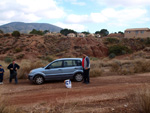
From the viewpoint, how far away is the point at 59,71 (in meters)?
10.5

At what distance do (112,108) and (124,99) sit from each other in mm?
1232

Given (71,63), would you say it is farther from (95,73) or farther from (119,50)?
(119,50)

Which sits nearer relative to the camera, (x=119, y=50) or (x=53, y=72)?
(x=53, y=72)

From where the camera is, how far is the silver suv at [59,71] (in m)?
10.3

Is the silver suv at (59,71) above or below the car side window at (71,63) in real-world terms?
below

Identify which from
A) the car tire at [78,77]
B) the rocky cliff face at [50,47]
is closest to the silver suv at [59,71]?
the car tire at [78,77]

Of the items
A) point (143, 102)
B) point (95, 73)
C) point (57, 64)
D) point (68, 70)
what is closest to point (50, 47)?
point (95, 73)

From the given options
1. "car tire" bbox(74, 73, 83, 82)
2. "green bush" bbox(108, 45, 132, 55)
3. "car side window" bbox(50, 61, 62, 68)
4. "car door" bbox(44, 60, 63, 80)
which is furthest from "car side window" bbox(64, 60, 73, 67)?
"green bush" bbox(108, 45, 132, 55)

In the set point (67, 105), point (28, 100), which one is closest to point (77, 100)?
point (67, 105)

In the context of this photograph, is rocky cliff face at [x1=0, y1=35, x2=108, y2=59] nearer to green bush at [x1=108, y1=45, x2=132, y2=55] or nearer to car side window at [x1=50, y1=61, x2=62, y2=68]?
green bush at [x1=108, y1=45, x2=132, y2=55]

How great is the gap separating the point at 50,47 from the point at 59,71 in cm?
3071

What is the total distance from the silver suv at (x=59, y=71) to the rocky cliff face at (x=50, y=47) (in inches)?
958

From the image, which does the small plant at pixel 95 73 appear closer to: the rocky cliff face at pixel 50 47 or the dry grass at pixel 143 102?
the dry grass at pixel 143 102

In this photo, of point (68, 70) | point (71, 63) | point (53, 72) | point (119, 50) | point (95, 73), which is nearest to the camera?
point (53, 72)
